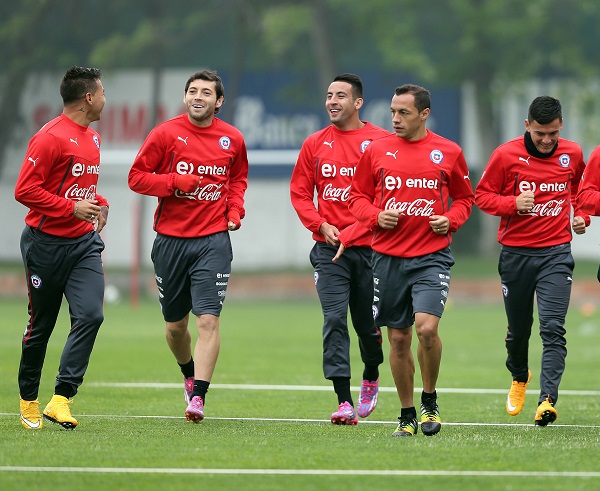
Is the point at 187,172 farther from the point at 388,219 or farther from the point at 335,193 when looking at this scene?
the point at 388,219

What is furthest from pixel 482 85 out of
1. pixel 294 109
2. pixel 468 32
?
pixel 294 109

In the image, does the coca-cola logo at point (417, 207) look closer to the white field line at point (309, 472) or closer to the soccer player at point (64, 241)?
the soccer player at point (64, 241)

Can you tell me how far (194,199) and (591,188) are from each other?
2990 millimetres

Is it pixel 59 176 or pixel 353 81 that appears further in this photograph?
pixel 353 81

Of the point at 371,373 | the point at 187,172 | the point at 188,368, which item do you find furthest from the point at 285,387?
the point at 187,172

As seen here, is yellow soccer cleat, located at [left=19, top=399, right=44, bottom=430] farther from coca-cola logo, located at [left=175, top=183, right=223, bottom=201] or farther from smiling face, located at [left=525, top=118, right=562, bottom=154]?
smiling face, located at [left=525, top=118, right=562, bottom=154]

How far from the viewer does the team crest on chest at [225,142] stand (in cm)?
1091

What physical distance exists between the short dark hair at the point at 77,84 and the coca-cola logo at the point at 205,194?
1111mm

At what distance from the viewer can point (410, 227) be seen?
9711mm

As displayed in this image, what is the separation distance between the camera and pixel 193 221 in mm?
10797

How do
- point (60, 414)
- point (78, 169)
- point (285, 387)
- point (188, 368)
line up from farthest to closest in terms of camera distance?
point (285, 387)
point (188, 368)
point (78, 169)
point (60, 414)

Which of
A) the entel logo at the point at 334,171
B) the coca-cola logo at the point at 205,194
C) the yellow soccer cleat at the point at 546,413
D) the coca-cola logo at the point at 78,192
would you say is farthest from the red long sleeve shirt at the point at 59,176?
the yellow soccer cleat at the point at 546,413

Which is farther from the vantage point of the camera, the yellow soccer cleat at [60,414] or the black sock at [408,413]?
the yellow soccer cleat at [60,414]

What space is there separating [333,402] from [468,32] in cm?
2883
